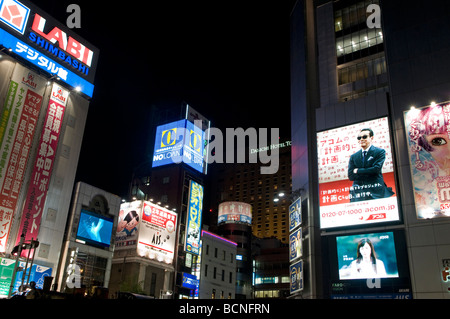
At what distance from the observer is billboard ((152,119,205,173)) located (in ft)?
217

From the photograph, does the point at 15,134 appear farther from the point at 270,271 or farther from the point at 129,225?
the point at 270,271

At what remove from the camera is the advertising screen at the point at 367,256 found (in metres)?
28.6

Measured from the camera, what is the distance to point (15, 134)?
35.4 metres

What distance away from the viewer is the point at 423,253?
27.7 metres

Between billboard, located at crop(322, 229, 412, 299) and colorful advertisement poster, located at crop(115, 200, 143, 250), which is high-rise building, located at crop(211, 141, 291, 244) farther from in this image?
billboard, located at crop(322, 229, 412, 299)

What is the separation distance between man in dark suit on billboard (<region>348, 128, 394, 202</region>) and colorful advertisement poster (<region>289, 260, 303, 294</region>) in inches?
292

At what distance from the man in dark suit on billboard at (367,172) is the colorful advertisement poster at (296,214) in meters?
5.14

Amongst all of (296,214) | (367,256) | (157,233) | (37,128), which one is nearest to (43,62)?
(37,128)

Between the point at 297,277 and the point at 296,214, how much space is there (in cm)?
552

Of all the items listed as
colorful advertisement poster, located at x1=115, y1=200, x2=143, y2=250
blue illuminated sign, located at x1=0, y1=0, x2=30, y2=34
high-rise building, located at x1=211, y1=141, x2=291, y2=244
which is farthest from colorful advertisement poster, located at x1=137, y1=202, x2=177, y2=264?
high-rise building, located at x1=211, y1=141, x2=291, y2=244

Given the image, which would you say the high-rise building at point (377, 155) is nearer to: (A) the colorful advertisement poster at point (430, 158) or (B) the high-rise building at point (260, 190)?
(A) the colorful advertisement poster at point (430, 158)

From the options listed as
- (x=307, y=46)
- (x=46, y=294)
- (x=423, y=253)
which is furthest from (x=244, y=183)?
(x=46, y=294)

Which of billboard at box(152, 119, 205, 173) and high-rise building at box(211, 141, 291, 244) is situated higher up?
high-rise building at box(211, 141, 291, 244)
